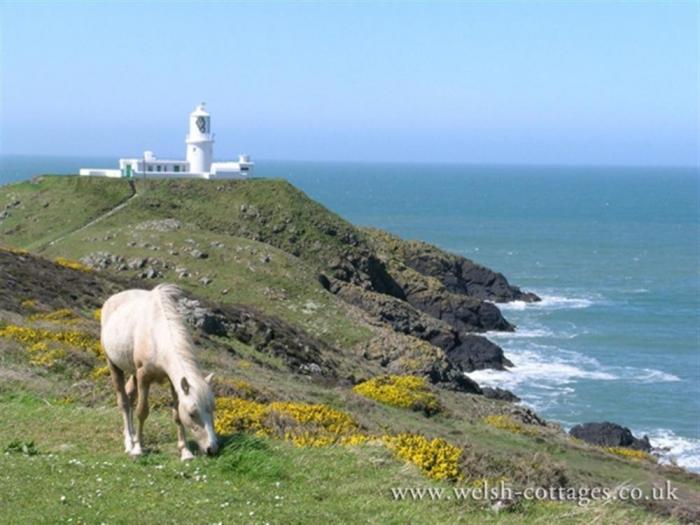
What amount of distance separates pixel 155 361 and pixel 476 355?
51226mm

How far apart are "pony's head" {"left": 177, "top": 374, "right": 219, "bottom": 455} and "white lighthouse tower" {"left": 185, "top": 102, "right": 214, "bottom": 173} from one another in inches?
3234

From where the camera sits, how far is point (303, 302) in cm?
6125

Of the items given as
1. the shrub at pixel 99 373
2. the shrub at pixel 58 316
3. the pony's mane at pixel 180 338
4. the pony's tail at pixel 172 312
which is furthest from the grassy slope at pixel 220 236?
the pony's mane at pixel 180 338

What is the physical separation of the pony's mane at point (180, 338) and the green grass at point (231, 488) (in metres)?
1.11

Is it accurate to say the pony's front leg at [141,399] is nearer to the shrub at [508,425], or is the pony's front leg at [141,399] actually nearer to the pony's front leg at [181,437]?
the pony's front leg at [181,437]

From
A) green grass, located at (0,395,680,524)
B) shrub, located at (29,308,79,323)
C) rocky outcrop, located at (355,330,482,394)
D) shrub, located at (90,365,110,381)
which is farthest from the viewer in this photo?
rocky outcrop, located at (355,330,482,394)

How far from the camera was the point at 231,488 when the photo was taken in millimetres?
12109

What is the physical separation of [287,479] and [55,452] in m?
3.68

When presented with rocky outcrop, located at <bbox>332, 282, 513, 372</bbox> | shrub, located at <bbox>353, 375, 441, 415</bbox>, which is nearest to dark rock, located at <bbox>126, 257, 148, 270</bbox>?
rocky outcrop, located at <bbox>332, 282, 513, 372</bbox>

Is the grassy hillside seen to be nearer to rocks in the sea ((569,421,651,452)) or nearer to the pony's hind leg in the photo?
the pony's hind leg

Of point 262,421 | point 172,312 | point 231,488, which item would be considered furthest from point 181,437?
point 262,421

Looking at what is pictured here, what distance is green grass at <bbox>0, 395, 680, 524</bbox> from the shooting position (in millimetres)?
11289

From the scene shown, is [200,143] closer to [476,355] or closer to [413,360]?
[476,355]

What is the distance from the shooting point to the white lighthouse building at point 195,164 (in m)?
90.1
